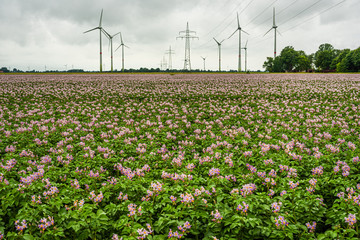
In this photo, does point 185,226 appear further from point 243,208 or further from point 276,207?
point 276,207

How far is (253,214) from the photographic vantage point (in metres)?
3.83

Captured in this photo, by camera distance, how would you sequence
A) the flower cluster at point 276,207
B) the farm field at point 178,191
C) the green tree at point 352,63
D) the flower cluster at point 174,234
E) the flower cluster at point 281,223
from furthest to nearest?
the green tree at point 352,63, the flower cluster at point 276,207, the farm field at point 178,191, the flower cluster at point 281,223, the flower cluster at point 174,234

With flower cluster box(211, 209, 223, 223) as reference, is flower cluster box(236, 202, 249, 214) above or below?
above

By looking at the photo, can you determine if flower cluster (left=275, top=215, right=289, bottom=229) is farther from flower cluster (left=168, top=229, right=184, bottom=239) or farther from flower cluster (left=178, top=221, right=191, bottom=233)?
flower cluster (left=168, top=229, right=184, bottom=239)

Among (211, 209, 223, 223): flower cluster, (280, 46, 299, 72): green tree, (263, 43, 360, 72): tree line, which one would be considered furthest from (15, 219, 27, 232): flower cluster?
(280, 46, 299, 72): green tree

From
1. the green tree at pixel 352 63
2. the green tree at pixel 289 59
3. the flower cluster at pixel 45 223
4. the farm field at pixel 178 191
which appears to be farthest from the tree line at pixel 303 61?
the flower cluster at pixel 45 223

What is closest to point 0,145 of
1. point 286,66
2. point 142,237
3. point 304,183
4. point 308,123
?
point 142,237

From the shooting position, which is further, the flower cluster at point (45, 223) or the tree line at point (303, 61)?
the tree line at point (303, 61)

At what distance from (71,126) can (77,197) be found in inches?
266

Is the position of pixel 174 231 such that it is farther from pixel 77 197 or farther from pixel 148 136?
pixel 148 136

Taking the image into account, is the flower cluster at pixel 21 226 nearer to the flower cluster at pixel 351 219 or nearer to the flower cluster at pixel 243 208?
the flower cluster at pixel 243 208

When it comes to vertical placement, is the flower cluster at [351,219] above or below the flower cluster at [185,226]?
above

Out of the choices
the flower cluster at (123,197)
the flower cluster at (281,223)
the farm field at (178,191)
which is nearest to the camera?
the flower cluster at (281,223)

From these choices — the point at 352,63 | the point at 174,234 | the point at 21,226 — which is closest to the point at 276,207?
the point at 174,234
